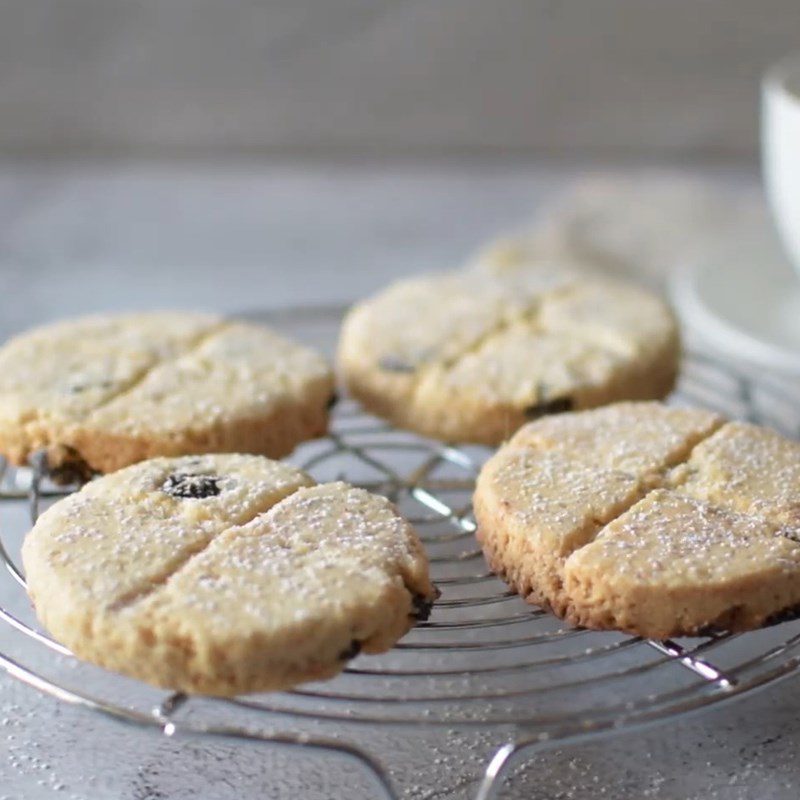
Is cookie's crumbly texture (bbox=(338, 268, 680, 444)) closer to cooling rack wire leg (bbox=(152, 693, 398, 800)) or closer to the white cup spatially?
the white cup

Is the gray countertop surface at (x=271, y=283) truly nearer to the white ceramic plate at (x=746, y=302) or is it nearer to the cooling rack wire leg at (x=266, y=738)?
the cooling rack wire leg at (x=266, y=738)

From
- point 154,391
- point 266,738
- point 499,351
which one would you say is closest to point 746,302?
point 499,351

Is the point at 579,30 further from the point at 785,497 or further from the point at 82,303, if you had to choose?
the point at 785,497

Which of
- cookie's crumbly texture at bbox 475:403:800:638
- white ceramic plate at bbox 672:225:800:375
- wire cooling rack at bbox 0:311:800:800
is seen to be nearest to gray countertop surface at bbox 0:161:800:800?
wire cooling rack at bbox 0:311:800:800

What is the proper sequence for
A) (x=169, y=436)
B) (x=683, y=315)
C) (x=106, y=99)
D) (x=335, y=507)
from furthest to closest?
(x=106, y=99) → (x=683, y=315) → (x=169, y=436) → (x=335, y=507)

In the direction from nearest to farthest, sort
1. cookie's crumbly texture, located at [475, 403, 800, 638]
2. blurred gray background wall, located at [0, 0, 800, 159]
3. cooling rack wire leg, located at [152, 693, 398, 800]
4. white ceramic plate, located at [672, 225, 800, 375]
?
cooling rack wire leg, located at [152, 693, 398, 800] → cookie's crumbly texture, located at [475, 403, 800, 638] → white ceramic plate, located at [672, 225, 800, 375] → blurred gray background wall, located at [0, 0, 800, 159]

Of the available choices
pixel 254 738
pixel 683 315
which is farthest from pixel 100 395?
pixel 683 315

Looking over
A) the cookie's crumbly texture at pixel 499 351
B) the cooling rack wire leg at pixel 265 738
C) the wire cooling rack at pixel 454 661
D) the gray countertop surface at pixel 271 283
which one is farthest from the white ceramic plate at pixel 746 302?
the cooling rack wire leg at pixel 265 738
